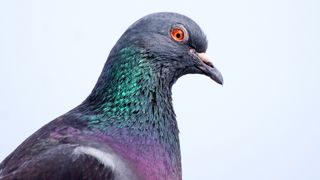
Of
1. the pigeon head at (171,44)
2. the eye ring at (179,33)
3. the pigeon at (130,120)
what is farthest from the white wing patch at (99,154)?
the eye ring at (179,33)

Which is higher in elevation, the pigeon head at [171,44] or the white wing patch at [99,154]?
the pigeon head at [171,44]

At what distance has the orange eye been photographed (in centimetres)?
640

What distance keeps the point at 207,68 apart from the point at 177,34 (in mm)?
375

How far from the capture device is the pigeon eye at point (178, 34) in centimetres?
640

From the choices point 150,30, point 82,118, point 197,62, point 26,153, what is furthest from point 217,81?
point 26,153

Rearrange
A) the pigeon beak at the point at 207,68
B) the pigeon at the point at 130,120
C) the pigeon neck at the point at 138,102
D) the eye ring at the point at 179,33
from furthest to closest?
the pigeon beak at the point at 207,68 → the eye ring at the point at 179,33 → the pigeon neck at the point at 138,102 → the pigeon at the point at 130,120

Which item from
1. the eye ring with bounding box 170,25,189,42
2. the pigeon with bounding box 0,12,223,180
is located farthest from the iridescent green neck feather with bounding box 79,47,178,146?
the eye ring with bounding box 170,25,189,42

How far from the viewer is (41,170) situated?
17.7 feet

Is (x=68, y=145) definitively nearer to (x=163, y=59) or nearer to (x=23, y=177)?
(x=23, y=177)

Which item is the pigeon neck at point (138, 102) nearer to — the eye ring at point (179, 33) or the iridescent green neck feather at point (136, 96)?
the iridescent green neck feather at point (136, 96)

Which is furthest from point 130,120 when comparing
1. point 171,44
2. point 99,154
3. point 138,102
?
point 171,44

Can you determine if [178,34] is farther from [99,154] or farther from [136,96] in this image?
[99,154]

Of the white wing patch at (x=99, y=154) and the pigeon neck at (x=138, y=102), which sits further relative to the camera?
the pigeon neck at (x=138, y=102)

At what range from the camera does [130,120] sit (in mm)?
5984
